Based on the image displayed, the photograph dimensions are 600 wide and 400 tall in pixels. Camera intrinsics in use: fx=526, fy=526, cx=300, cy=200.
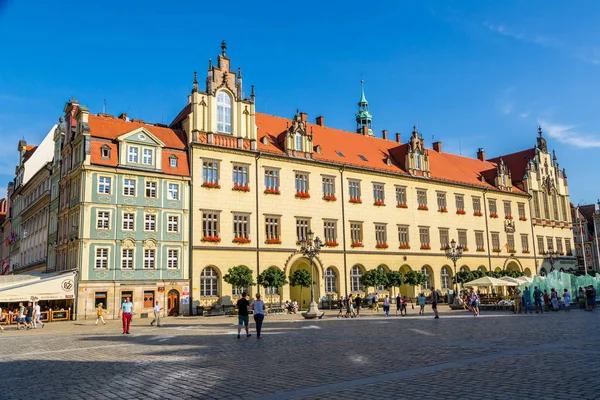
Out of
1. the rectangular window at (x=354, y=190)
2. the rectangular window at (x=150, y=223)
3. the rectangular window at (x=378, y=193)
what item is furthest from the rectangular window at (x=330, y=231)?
the rectangular window at (x=150, y=223)

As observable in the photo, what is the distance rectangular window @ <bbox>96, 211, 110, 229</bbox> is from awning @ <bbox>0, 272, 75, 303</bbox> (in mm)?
4061

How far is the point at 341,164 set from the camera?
172ft

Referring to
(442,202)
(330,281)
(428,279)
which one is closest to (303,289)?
(330,281)

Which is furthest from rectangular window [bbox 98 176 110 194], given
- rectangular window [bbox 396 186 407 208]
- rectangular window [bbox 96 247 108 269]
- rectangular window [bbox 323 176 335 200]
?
rectangular window [bbox 396 186 407 208]

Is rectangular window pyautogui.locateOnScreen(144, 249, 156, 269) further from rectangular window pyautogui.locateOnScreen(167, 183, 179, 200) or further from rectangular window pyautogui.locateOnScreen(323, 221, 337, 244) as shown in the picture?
rectangular window pyautogui.locateOnScreen(323, 221, 337, 244)

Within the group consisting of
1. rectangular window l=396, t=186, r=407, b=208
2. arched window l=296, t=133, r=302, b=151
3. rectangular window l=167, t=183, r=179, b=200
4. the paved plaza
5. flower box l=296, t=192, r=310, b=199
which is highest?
arched window l=296, t=133, r=302, b=151

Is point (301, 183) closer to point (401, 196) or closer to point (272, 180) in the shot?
point (272, 180)

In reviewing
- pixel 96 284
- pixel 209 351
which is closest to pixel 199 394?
pixel 209 351

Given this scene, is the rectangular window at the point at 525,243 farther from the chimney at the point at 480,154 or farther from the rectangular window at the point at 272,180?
the rectangular window at the point at 272,180

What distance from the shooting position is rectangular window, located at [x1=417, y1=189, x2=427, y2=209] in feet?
192

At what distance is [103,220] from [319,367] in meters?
31.5

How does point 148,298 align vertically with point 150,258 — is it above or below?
below

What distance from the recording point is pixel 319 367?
12.9 metres

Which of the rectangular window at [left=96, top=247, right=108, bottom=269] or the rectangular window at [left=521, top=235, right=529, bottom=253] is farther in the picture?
the rectangular window at [left=521, top=235, right=529, bottom=253]
